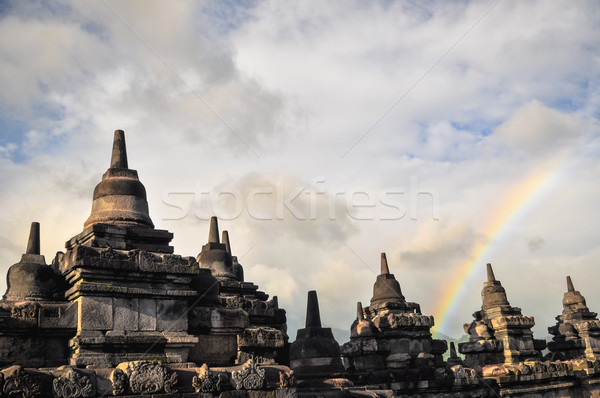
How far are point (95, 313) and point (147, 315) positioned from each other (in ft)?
2.17

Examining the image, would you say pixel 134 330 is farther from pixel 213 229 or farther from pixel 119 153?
pixel 213 229

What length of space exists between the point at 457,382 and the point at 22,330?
9003mm

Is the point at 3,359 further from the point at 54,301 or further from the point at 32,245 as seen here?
the point at 32,245

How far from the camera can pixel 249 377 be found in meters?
7.12

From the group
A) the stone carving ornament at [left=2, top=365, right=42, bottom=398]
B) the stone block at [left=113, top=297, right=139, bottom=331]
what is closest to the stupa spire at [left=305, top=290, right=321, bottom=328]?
the stone block at [left=113, top=297, right=139, bottom=331]

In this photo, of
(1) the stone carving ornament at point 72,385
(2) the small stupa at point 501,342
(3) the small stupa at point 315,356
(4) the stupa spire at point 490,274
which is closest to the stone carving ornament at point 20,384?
(1) the stone carving ornament at point 72,385

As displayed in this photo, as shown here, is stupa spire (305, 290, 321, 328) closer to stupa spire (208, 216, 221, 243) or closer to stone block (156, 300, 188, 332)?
stone block (156, 300, 188, 332)

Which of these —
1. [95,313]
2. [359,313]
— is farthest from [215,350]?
[359,313]

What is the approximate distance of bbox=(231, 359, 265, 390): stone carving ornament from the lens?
278 inches

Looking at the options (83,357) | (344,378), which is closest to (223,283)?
A: (344,378)

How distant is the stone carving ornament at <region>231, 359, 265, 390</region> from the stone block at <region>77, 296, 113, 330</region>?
1.69 m

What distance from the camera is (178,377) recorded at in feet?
21.9

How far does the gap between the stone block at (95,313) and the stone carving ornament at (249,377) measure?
5.55 ft

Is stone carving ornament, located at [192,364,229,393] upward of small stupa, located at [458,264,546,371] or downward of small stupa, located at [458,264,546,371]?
downward
